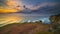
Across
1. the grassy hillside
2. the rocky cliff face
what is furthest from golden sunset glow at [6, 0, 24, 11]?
the rocky cliff face

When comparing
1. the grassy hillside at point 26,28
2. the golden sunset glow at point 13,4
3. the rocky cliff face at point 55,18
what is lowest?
the grassy hillside at point 26,28

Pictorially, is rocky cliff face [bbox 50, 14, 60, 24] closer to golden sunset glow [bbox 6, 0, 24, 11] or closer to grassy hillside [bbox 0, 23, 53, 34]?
grassy hillside [bbox 0, 23, 53, 34]

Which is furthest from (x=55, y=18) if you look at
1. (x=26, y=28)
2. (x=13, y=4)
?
(x=13, y=4)

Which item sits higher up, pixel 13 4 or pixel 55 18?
pixel 13 4

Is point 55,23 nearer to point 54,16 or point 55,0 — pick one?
point 54,16

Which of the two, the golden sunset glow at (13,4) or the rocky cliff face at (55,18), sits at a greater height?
the golden sunset glow at (13,4)

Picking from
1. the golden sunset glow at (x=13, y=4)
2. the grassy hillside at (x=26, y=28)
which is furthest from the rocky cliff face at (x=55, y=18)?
the golden sunset glow at (x=13, y=4)

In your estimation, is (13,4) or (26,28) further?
(13,4)

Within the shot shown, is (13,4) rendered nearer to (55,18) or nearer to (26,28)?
(26,28)

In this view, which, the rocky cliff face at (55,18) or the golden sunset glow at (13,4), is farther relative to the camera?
the golden sunset glow at (13,4)

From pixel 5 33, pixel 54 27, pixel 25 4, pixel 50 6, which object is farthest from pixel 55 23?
pixel 5 33

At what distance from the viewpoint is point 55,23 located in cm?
500

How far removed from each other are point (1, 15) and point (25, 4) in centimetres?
88

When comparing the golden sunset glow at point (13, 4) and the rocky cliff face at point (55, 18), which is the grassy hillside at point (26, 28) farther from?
the golden sunset glow at point (13, 4)
